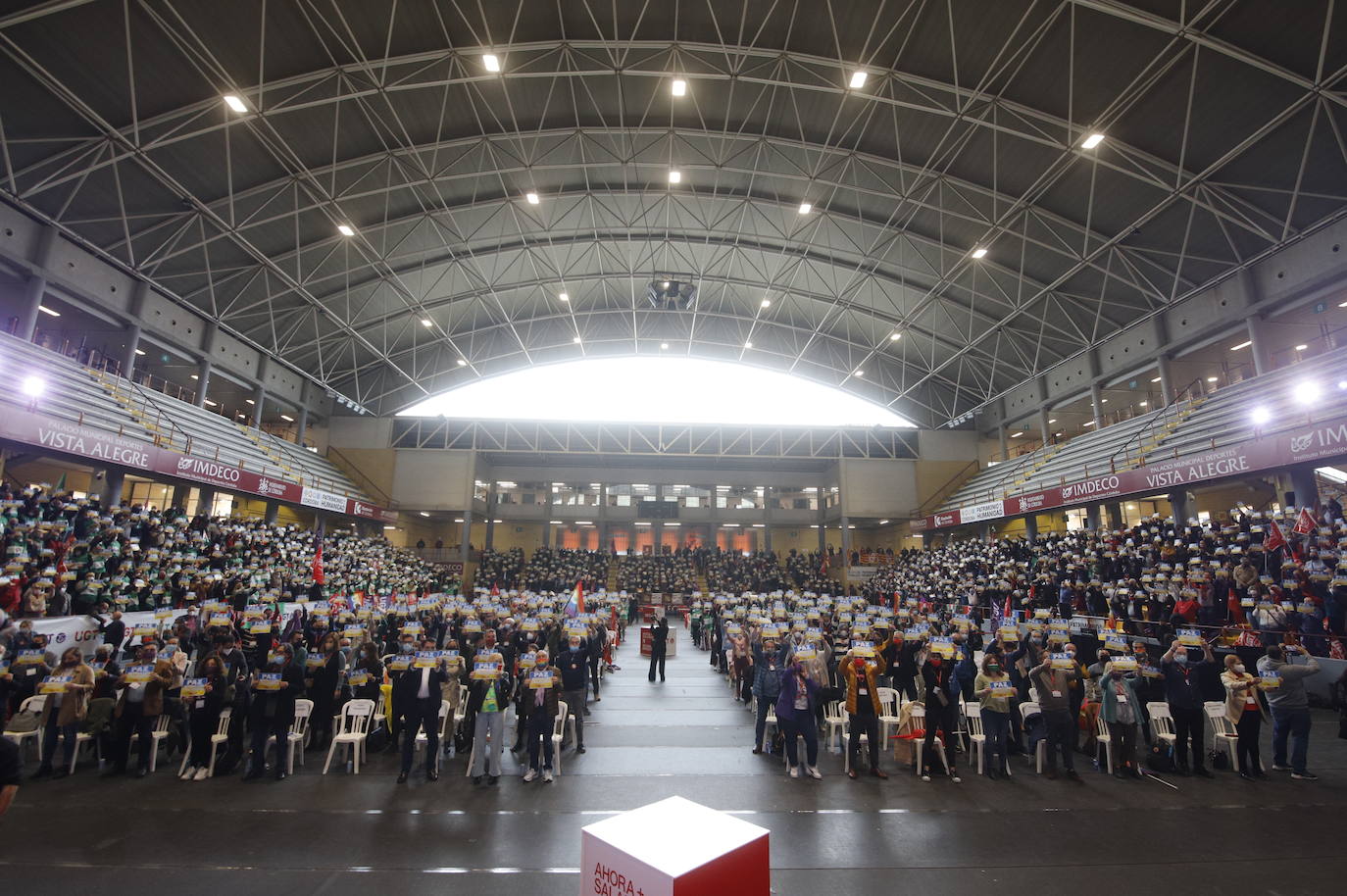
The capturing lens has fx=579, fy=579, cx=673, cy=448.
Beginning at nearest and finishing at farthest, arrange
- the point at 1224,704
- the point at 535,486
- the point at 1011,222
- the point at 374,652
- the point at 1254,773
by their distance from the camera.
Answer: the point at 1254,773 → the point at 1224,704 → the point at 374,652 → the point at 1011,222 → the point at 535,486

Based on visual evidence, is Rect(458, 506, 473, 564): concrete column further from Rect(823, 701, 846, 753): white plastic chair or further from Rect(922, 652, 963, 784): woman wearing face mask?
Rect(922, 652, 963, 784): woman wearing face mask

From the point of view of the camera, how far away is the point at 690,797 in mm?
7230

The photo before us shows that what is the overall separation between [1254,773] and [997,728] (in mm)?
3343

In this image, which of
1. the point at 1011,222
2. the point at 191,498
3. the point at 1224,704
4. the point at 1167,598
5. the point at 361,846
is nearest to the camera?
the point at 361,846

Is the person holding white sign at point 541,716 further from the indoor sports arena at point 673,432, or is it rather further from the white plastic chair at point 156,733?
the white plastic chair at point 156,733

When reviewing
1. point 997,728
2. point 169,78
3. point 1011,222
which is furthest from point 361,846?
point 1011,222

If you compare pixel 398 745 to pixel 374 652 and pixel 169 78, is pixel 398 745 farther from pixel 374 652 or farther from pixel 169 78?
pixel 169 78

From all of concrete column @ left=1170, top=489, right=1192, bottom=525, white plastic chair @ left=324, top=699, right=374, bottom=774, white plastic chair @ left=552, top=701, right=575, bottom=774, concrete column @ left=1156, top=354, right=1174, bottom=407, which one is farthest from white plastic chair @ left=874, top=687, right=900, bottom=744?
concrete column @ left=1156, top=354, right=1174, bottom=407

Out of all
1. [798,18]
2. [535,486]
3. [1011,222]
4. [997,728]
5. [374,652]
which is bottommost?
[997,728]

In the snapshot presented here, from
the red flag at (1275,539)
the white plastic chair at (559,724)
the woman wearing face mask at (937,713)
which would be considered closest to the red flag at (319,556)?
the white plastic chair at (559,724)

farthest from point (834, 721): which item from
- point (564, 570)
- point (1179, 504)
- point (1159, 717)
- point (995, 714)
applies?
point (564, 570)

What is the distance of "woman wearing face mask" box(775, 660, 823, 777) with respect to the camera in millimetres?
8047

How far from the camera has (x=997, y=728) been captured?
8016 millimetres

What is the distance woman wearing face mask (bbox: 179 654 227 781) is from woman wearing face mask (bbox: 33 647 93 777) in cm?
128
